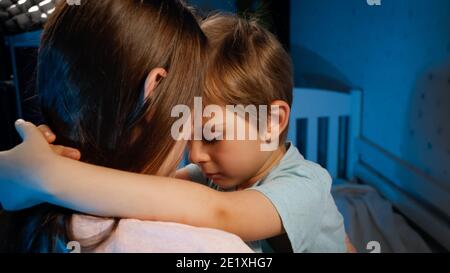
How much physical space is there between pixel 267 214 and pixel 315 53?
1008 mm

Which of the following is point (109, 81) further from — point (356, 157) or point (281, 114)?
point (356, 157)

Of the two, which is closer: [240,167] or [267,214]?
[267,214]

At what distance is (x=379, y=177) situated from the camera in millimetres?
1372

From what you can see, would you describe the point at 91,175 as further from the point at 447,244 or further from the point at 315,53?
the point at 315,53

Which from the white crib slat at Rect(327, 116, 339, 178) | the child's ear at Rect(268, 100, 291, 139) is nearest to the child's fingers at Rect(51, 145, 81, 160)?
the child's ear at Rect(268, 100, 291, 139)

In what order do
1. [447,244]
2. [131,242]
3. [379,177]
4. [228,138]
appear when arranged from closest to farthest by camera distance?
1. [131,242]
2. [228,138]
3. [447,244]
4. [379,177]

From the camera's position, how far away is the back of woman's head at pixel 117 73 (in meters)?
0.44

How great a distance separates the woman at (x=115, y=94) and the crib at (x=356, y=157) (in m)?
0.87

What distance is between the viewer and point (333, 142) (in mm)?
1491

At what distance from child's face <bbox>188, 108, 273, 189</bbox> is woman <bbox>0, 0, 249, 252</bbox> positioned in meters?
0.20

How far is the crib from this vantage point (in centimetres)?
113

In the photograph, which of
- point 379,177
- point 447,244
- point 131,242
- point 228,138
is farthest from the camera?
point 379,177

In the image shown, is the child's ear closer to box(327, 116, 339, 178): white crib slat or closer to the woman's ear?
the woman's ear
